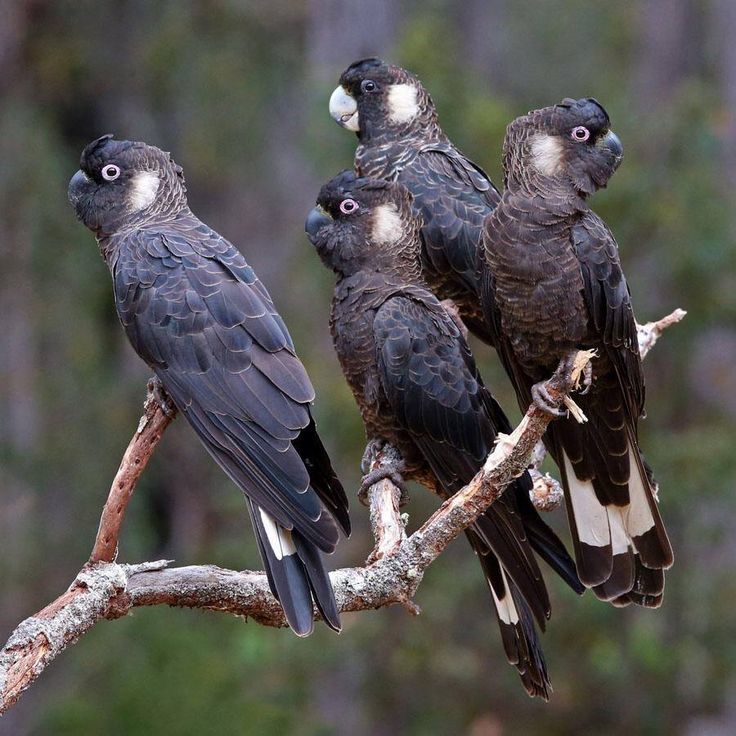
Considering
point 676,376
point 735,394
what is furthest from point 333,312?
point 735,394

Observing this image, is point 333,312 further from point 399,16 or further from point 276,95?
point 276,95

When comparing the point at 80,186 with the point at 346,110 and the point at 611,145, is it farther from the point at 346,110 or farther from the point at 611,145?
the point at 611,145

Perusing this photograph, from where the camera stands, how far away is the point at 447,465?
15.7 ft

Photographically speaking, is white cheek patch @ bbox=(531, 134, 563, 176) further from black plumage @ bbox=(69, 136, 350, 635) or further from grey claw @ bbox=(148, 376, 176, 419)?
grey claw @ bbox=(148, 376, 176, 419)

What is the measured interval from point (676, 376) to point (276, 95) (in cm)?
611

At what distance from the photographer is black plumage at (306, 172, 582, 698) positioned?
4.60m

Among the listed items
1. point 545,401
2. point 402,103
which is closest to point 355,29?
point 402,103

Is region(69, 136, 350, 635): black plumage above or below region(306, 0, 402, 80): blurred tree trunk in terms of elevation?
below

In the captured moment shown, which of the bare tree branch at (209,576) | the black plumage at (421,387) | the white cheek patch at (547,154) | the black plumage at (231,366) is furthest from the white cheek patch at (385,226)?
the bare tree branch at (209,576)

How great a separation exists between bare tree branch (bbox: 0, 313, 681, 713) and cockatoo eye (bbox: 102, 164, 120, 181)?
1.10 meters

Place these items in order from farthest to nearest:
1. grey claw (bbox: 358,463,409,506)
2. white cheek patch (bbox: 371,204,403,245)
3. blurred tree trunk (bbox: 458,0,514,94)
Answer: blurred tree trunk (bbox: 458,0,514,94)
white cheek patch (bbox: 371,204,403,245)
grey claw (bbox: 358,463,409,506)

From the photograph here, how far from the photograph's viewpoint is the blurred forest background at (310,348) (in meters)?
8.49

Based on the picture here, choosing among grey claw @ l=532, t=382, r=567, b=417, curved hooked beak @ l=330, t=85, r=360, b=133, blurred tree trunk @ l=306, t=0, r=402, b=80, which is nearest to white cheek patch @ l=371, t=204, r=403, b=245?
curved hooked beak @ l=330, t=85, r=360, b=133

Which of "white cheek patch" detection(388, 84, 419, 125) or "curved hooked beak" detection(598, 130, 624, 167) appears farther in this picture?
"white cheek patch" detection(388, 84, 419, 125)
